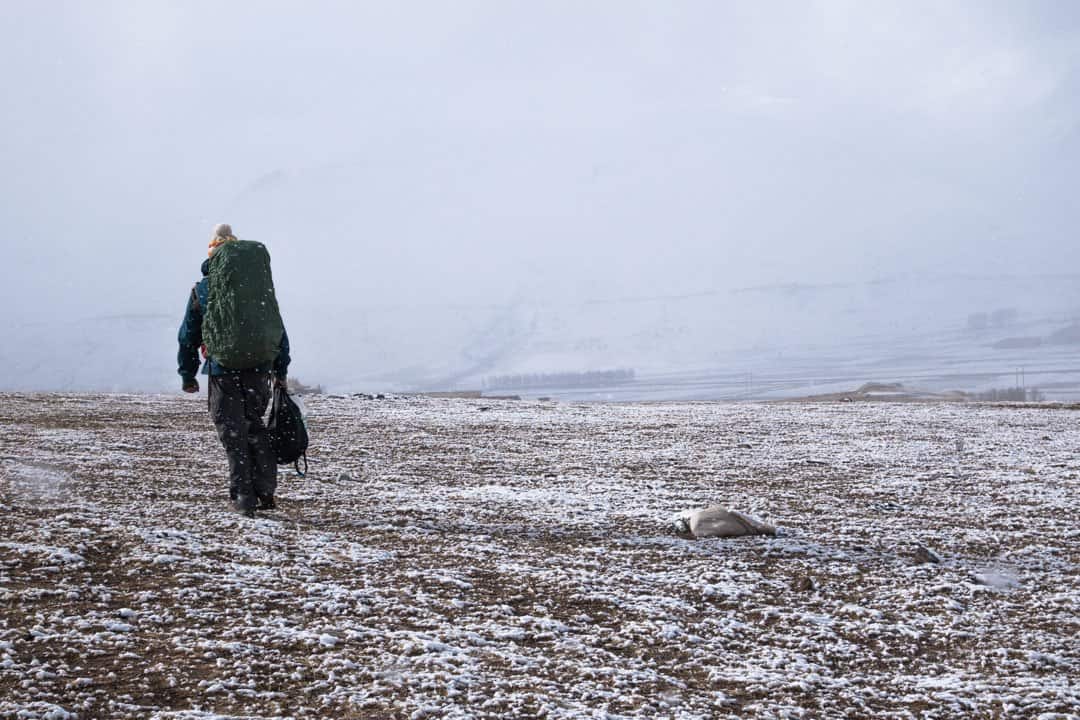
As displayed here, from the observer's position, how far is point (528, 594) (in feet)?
14.6

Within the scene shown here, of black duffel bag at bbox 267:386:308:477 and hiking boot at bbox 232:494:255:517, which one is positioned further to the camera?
black duffel bag at bbox 267:386:308:477

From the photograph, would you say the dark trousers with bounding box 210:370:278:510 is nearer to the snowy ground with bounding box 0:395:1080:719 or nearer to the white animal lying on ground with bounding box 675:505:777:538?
the snowy ground with bounding box 0:395:1080:719

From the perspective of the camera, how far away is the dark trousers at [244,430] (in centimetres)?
623

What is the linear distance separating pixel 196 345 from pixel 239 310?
64cm

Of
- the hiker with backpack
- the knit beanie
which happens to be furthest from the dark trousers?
the knit beanie

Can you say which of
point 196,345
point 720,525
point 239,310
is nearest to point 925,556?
point 720,525

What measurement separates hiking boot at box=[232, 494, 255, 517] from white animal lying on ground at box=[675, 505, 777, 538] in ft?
9.96

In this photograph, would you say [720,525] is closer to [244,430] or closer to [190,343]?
[244,430]

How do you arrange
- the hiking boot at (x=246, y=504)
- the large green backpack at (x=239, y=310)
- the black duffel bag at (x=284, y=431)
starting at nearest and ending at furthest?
1. the large green backpack at (x=239, y=310)
2. the hiking boot at (x=246, y=504)
3. the black duffel bag at (x=284, y=431)

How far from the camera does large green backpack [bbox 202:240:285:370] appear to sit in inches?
239

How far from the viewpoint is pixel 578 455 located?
11000 millimetres

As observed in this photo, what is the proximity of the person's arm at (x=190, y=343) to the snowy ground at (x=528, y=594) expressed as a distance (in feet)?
3.14

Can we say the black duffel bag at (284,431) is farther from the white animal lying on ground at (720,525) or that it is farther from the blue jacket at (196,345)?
the white animal lying on ground at (720,525)

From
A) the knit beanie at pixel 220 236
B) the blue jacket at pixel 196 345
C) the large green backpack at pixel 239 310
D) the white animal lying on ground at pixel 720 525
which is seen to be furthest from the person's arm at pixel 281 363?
the white animal lying on ground at pixel 720 525
